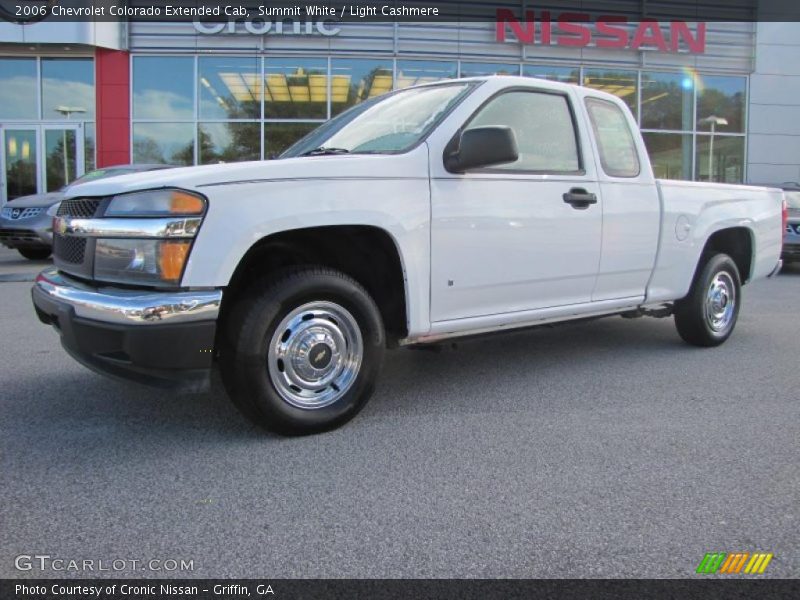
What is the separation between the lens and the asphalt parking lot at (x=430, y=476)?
244 cm

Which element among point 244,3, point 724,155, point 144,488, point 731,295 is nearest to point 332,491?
point 144,488

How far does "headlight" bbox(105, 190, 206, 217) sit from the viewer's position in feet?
10.1

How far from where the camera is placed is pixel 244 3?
54.9 feet

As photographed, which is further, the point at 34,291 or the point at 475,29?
the point at 475,29

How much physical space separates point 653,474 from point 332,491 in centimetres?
143

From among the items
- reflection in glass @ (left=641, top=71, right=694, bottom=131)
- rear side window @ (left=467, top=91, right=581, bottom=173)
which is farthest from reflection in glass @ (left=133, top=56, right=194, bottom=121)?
rear side window @ (left=467, top=91, right=581, bottom=173)

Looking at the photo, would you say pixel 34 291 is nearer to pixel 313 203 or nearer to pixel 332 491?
pixel 313 203

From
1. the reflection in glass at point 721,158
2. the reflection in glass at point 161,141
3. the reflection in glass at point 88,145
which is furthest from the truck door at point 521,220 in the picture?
the reflection in glass at point 721,158

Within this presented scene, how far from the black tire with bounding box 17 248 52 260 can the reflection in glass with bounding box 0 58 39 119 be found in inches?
264

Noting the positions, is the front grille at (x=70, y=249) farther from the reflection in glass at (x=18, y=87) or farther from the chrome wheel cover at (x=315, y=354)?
the reflection in glass at (x=18, y=87)

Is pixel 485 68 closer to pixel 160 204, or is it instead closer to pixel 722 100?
pixel 722 100

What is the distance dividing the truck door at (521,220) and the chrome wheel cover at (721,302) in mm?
1615

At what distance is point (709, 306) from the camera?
5707mm

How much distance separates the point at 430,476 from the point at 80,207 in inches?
86.0
